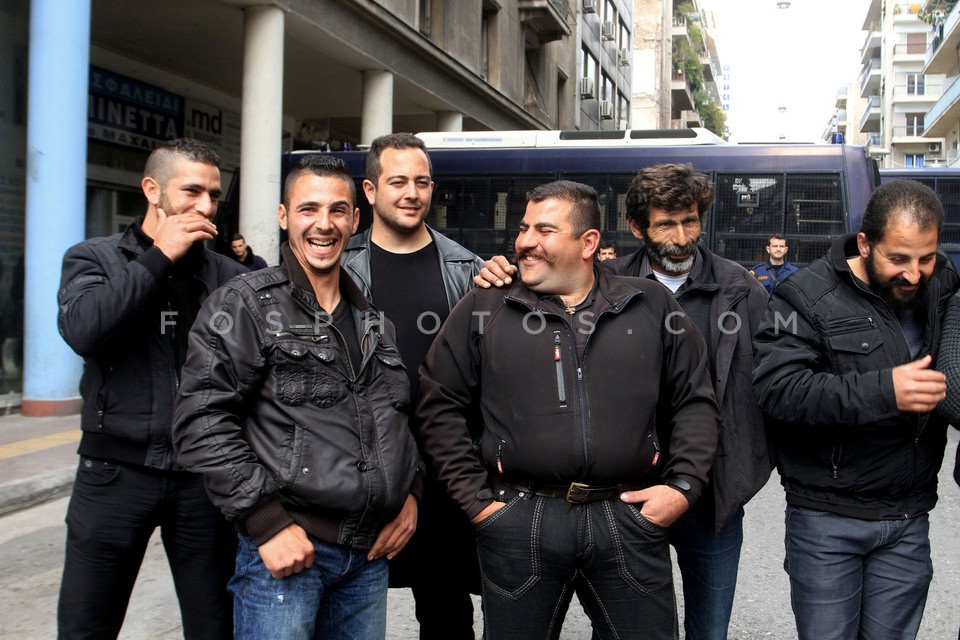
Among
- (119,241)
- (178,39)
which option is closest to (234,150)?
(178,39)

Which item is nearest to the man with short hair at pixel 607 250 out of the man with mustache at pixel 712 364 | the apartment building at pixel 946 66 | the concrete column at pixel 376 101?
the concrete column at pixel 376 101

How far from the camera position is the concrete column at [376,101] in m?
14.4

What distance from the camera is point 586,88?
93.5 feet

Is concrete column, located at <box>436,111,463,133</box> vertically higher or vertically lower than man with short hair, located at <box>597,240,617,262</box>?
higher

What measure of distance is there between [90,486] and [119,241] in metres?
0.78

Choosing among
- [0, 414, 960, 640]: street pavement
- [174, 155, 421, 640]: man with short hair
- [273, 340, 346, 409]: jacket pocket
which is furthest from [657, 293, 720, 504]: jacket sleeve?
[0, 414, 960, 640]: street pavement

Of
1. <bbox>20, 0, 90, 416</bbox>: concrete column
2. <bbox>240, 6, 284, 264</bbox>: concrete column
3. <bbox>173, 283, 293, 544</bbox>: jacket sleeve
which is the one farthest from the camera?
<bbox>240, 6, 284, 264</bbox>: concrete column

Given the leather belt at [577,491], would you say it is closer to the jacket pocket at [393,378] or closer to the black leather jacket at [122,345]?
the jacket pocket at [393,378]

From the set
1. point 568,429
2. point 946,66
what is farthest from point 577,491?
point 946,66

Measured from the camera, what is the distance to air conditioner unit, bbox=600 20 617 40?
103ft

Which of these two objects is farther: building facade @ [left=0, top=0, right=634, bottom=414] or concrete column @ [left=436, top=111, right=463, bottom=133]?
concrete column @ [left=436, top=111, right=463, bottom=133]

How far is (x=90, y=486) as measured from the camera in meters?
2.63

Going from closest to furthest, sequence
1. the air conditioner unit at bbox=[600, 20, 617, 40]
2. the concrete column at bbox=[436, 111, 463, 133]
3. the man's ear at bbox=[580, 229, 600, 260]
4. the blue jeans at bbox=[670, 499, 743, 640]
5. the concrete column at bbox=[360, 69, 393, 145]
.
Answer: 1. the man's ear at bbox=[580, 229, 600, 260]
2. the blue jeans at bbox=[670, 499, 743, 640]
3. the concrete column at bbox=[360, 69, 393, 145]
4. the concrete column at bbox=[436, 111, 463, 133]
5. the air conditioner unit at bbox=[600, 20, 617, 40]

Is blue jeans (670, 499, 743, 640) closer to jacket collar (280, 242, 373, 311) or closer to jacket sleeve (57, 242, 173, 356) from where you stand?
jacket collar (280, 242, 373, 311)
